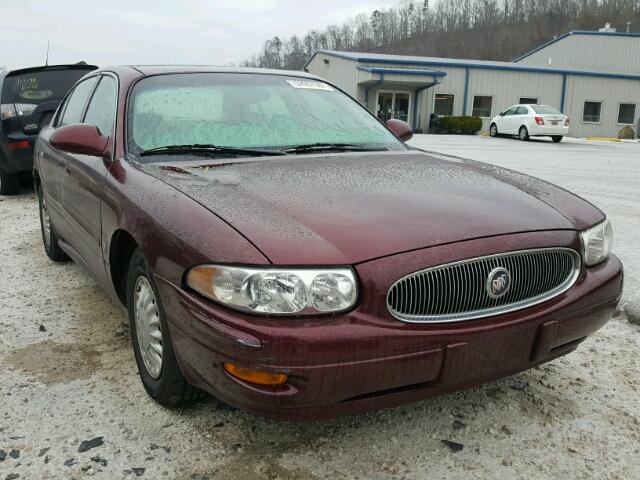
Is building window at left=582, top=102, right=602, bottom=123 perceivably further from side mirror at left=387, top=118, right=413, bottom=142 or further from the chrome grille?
the chrome grille

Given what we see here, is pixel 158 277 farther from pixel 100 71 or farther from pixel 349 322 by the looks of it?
pixel 100 71

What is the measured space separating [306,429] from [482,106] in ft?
107

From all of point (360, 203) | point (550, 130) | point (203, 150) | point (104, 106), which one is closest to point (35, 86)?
point (104, 106)

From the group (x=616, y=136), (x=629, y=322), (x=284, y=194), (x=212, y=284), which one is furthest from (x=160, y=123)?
(x=616, y=136)

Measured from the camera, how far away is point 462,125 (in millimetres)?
30047

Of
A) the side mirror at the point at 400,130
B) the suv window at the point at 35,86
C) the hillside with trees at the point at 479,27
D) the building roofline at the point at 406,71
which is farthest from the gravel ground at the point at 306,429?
the hillside with trees at the point at 479,27

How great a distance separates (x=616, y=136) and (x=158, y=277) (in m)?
36.8

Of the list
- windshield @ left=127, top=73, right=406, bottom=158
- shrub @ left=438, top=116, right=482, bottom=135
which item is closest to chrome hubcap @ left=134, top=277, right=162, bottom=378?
windshield @ left=127, top=73, right=406, bottom=158

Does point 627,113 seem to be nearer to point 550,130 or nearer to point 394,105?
point 394,105

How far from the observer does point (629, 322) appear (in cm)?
362

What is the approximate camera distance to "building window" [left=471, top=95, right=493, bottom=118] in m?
32.7

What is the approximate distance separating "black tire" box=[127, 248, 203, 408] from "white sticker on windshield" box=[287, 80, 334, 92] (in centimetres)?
158

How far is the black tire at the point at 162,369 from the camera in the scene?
92.2 inches

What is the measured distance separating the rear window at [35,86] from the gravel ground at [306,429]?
17.5 ft
